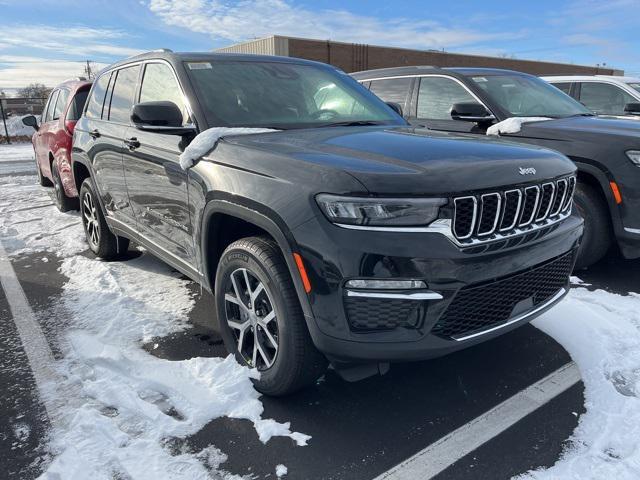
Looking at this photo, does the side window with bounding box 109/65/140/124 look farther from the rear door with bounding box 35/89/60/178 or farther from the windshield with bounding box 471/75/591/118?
the rear door with bounding box 35/89/60/178

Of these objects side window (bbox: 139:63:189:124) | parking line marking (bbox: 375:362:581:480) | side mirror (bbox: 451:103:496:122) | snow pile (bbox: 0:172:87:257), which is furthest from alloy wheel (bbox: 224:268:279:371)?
snow pile (bbox: 0:172:87:257)

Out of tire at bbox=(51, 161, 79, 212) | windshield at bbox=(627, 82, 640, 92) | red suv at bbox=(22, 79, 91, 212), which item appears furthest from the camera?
tire at bbox=(51, 161, 79, 212)

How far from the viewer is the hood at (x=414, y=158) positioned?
213 cm

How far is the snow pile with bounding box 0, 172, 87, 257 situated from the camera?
5.71 meters

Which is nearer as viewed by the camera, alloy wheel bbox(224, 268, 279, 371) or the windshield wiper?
alloy wheel bbox(224, 268, 279, 371)

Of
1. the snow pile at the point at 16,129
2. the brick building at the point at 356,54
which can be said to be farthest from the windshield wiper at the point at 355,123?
the snow pile at the point at 16,129

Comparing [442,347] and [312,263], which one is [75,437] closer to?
[312,263]

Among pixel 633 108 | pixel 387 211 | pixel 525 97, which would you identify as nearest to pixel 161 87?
pixel 387 211

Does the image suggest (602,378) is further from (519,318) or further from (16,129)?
(16,129)

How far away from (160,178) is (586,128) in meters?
3.59

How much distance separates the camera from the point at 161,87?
349 cm

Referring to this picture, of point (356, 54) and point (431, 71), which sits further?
point (356, 54)

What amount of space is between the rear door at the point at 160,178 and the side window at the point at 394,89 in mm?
3072

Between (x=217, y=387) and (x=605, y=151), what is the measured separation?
355 centimetres
